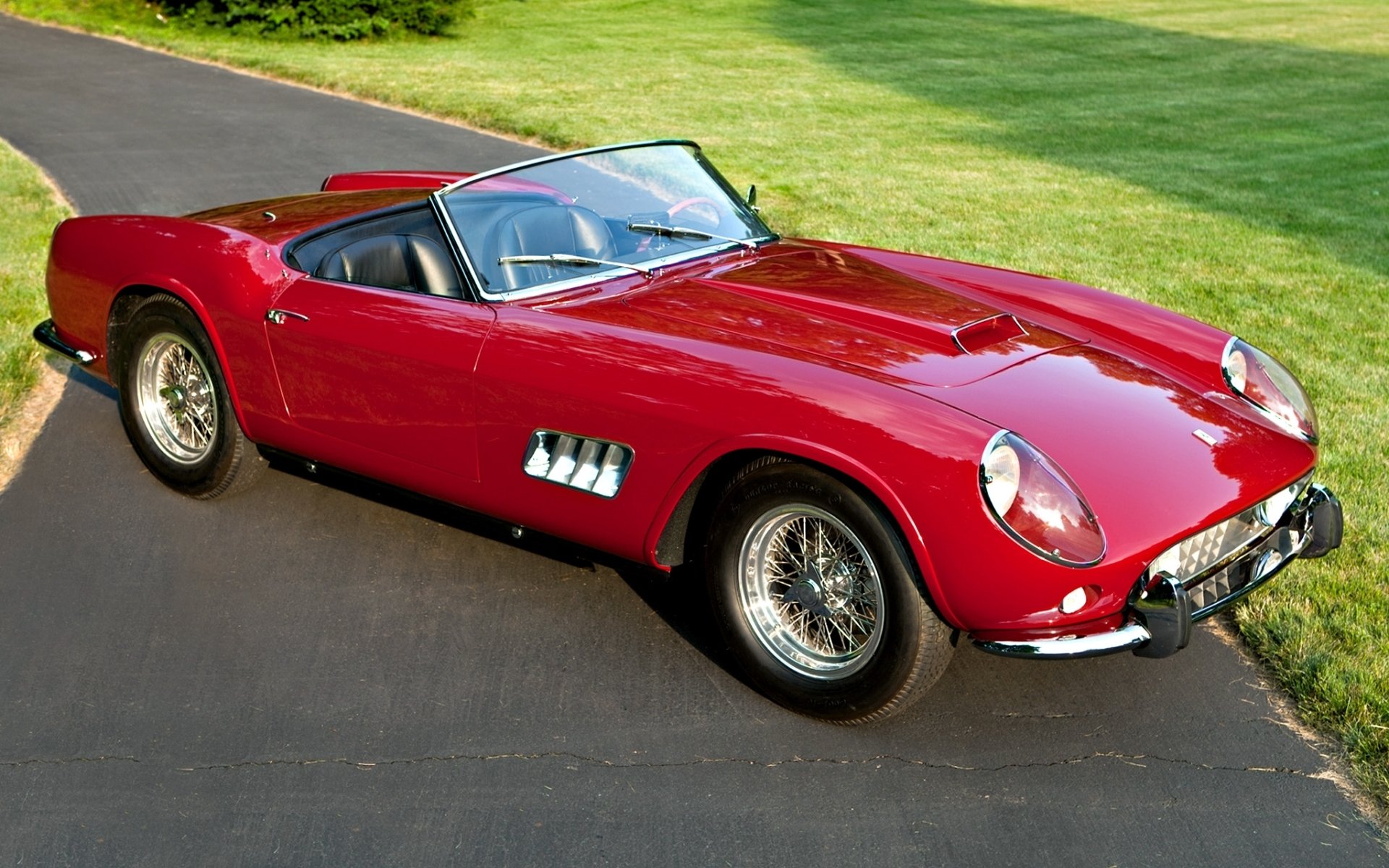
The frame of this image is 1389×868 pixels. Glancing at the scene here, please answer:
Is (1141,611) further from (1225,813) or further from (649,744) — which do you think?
(649,744)

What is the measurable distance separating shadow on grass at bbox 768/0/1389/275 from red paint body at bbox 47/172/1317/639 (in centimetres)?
607

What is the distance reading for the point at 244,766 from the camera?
11.6 feet

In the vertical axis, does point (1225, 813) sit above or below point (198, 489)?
above

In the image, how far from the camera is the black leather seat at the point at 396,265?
4.56 metres

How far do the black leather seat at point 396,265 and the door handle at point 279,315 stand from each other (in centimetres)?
21

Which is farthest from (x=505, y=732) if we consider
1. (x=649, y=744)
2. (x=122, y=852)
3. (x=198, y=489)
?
(x=198, y=489)

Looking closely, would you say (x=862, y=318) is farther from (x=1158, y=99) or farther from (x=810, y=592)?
(x=1158, y=99)

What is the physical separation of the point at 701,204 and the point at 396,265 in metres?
1.17

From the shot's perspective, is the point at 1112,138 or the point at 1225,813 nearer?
the point at 1225,813

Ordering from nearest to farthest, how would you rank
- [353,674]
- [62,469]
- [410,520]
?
[353,674], [410,520], [62,469]

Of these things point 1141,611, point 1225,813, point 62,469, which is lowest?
point 62,469

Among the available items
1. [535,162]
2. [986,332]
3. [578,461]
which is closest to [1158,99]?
[535,162]

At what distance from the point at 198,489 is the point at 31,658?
1247 mm

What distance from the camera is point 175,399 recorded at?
5312 millimetres
